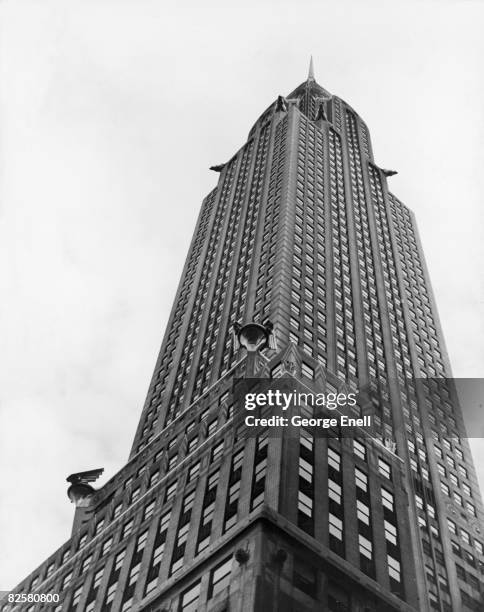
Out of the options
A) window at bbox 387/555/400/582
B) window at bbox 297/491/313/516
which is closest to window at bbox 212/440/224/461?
window at bbox 297/491/313/516

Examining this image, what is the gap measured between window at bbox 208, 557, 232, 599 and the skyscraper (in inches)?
4.9

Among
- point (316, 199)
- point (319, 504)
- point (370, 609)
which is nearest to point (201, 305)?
point (316, 199)

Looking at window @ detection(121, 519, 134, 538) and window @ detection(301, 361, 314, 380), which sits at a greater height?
window @ detection(301, 361, 314, 380)

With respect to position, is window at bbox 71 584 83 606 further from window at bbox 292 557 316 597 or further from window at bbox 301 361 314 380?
window at bbox 292 557 316 597

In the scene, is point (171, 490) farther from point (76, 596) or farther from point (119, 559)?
point (76, 596)

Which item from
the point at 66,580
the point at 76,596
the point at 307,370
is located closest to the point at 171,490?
the point at 76,596

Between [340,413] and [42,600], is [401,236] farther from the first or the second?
[42,600]

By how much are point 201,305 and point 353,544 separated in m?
57.1

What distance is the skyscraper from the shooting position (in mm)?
57000

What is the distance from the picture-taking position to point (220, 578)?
5512 centimetres

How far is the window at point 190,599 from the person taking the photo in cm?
5522

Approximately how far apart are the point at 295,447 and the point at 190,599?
1268 centimetres

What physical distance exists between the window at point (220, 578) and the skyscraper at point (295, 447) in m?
0.13

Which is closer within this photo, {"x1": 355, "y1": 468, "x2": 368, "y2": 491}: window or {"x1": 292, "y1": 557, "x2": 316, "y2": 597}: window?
{"x1": 292, "y1": 557, "x2": 316, "y2": 597}: window
